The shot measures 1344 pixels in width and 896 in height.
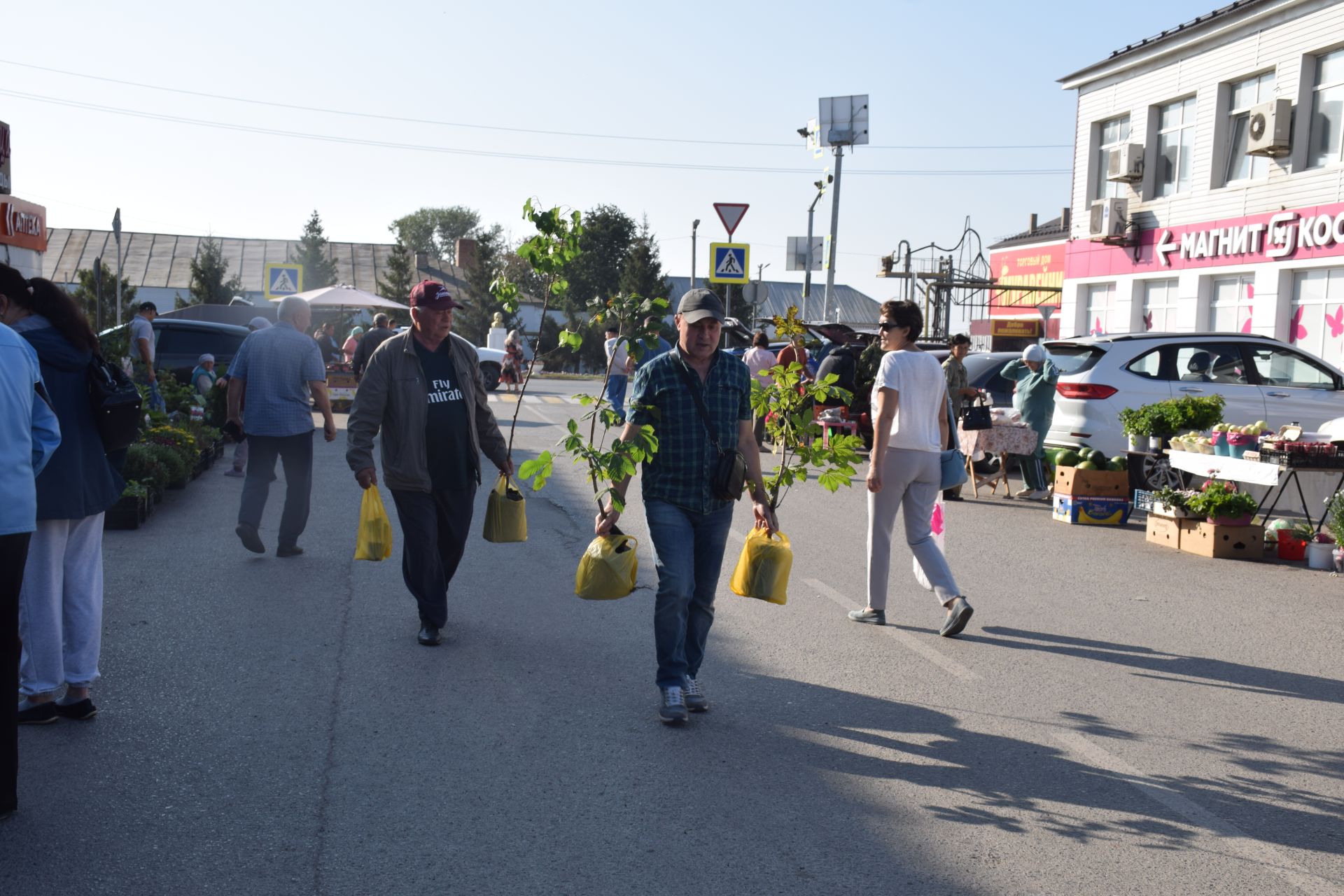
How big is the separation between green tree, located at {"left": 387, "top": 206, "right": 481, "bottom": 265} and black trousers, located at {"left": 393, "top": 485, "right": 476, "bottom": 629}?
125149 mm

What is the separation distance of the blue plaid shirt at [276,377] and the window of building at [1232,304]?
18.0m

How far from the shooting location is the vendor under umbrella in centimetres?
1453

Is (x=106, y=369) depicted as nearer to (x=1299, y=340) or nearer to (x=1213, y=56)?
(x=1299, y=340)

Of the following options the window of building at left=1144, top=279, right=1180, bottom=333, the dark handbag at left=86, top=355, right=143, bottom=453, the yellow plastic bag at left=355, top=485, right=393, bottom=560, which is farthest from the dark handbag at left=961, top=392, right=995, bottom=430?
the window of building at left=1144, top=279, right=1180, bottom=333

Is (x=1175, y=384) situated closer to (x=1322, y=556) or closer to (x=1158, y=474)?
(x=1158, y=474)

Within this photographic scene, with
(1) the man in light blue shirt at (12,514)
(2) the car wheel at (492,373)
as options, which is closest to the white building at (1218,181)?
(2) the car wheel at (492,373)

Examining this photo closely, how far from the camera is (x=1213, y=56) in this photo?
23812 mm

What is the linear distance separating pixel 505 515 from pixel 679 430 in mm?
1770

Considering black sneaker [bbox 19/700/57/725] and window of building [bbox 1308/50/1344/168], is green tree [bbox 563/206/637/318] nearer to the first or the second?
window of building [bbox 1308/50/1344/168]

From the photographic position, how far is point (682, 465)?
5641mm

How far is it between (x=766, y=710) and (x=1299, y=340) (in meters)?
19.0

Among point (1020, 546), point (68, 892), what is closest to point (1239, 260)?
point (1020, 546)

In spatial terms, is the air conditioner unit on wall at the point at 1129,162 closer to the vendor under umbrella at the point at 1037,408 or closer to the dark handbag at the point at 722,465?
the vendor under umbrella at the point at 1037,408

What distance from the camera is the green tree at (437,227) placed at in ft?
427
